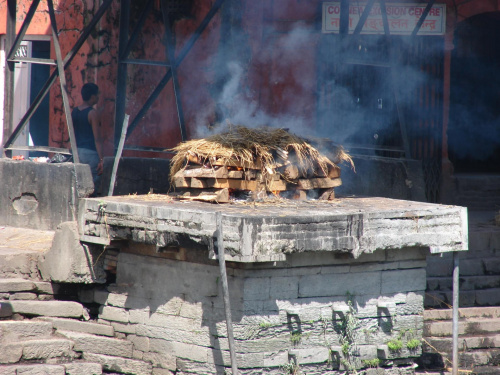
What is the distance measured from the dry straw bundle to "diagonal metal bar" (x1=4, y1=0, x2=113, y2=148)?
8.61 feet

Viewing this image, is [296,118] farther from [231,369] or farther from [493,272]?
[231,369]

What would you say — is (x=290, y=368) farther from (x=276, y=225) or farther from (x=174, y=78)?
(x=174, y=78)

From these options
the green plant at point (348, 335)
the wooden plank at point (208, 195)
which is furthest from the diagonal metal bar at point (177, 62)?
the green plant at point (348, 335)

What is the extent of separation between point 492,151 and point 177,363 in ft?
27.8

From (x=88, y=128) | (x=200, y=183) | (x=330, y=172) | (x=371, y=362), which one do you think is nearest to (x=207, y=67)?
(x=88, y=128)

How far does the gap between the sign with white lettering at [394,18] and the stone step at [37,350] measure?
632cm

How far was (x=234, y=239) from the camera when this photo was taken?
627 cm

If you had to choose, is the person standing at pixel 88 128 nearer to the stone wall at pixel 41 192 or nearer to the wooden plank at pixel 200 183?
the stone wall at pixel 41 192

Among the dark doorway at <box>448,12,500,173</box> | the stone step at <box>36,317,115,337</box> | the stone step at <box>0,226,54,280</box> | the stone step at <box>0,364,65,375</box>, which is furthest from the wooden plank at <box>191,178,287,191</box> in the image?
the dark doorway at <box>448,12,500,173</box>

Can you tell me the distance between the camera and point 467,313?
8320mm

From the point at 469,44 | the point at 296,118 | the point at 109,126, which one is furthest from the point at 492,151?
the point at 109,126

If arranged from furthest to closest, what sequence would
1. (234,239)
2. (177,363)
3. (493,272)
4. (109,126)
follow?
(109,126) → (493,272) → (177,363) → (234,239)

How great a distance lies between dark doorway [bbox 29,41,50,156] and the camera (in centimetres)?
1244

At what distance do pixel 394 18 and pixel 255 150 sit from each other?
4802 millimetres
